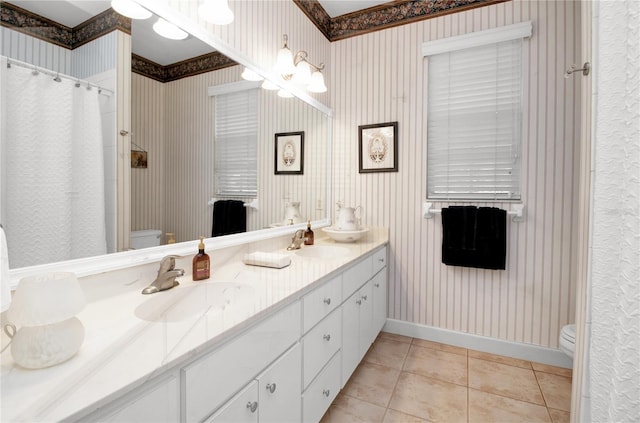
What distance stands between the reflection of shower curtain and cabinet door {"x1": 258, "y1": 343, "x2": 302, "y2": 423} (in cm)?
73

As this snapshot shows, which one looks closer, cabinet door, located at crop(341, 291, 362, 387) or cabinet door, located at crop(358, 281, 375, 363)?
cabinet door, located at crop(341, 291, 362, 387)

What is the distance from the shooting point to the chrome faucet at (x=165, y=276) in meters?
1.11

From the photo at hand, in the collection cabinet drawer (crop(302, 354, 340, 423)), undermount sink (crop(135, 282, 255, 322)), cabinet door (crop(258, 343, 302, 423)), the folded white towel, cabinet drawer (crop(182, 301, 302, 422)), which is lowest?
cabinet drawer (crop(302, 354, 340, 423))

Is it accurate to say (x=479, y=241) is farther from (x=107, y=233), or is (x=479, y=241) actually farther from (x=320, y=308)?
(x=107, y=233)

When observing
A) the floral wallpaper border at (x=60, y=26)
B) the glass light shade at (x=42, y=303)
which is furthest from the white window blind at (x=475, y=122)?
the glass light shade at (x=42, y=303)

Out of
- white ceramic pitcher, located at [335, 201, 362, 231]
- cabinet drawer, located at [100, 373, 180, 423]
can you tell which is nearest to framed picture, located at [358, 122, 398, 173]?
white ceramic pitcher, located at [335, 201, 362, 231]

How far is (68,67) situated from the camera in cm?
95

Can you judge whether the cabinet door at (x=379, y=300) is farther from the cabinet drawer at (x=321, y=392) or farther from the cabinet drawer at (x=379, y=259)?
the cabinet drawer at (x=321, y=392)

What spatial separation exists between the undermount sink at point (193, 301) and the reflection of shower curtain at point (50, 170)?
284 mm

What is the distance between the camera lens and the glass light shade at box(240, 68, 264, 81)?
169 cm

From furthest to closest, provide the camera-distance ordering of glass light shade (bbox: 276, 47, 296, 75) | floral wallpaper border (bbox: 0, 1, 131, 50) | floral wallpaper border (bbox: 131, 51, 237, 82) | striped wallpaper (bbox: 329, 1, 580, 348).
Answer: striped wallpaper (bbox: 329, 1, 580, 348)
glass light shade (bbox: 276, 47, 296, 75)
floral wallpaper border (bbox: 131, 51, 237, 82)
floral wallpaper border (bbox: 0, 1, 131, 50)

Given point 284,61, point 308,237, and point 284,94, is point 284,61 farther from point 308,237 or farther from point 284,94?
point 308,237

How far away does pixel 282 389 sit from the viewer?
3.54 ft

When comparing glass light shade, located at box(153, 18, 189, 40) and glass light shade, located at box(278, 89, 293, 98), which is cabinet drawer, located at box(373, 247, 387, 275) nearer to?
glass light shade, located at box(278, 89, 293, 98)
